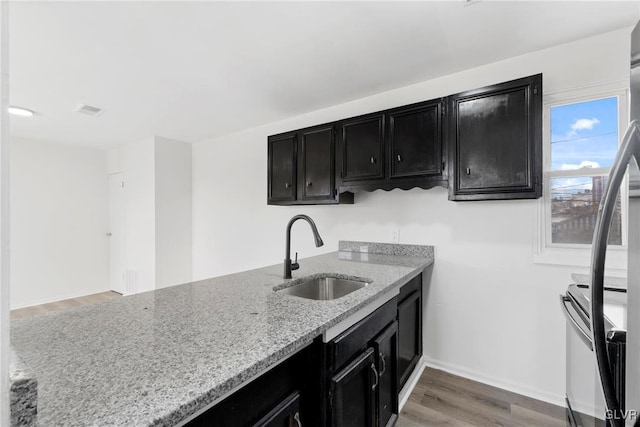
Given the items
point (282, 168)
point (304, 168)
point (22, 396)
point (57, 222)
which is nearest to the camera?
point (22, 396)

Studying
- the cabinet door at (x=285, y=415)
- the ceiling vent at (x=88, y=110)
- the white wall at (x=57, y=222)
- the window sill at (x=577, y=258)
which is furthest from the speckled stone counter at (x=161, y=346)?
the white wall at (x=57, y=222)

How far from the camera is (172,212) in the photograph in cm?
451

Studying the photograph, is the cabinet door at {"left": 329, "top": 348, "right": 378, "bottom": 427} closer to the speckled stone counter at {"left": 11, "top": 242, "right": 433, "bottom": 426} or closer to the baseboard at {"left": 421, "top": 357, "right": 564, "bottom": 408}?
the speckled stone counter at {"left": 11, "top": 242, "right": 433, "bottom": 426}

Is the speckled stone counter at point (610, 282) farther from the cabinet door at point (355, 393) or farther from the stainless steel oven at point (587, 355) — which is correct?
the cabinet door at point (355, 393)

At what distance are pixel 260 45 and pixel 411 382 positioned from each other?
2708mm

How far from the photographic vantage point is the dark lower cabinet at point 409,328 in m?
2.04

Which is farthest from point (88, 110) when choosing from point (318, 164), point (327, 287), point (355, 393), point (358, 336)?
point (355, 393)

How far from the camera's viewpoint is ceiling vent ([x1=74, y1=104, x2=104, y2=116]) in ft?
10.4

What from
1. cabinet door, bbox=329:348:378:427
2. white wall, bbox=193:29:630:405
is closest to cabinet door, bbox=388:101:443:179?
white wall, bbox=193:29:630:405

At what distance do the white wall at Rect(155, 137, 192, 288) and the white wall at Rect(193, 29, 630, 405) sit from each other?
238cm

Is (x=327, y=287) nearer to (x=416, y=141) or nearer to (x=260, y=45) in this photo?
(x=416, y=141)

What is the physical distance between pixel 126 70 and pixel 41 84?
92cm

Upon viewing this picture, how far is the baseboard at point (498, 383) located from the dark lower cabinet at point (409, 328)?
209mm

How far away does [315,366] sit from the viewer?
3.66 feet
